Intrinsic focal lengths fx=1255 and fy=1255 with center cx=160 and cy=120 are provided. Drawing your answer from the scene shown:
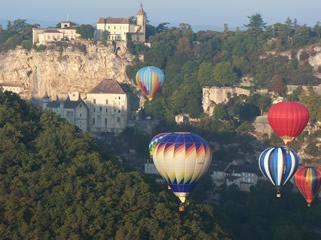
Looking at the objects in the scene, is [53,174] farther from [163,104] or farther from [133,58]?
[133,58]

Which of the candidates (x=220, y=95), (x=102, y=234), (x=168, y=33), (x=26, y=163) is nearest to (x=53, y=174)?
(x=26, y=163)

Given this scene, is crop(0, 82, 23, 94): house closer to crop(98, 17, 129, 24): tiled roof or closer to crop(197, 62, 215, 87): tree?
crop(98, 17, 129, 24): tiled roof

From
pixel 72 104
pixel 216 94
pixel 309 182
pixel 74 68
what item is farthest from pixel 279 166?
pixel 74 68

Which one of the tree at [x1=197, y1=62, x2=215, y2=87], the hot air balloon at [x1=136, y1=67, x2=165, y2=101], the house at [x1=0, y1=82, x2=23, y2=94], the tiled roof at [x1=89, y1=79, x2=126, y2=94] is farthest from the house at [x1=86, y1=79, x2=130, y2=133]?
the house at [x1=0, y1=82, x2=23, y2=94]

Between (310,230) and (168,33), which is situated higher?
(168,33)

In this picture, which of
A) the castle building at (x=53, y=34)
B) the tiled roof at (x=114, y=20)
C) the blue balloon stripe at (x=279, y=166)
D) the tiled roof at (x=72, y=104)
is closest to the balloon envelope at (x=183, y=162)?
the blue balloon stripe at (x=279, y=166)

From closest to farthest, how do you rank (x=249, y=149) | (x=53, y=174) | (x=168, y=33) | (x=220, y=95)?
(x=53, y=174)
(x=249, y=149)
(x=220, y=95)
(x=168, y=33)

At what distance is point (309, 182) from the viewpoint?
162 ft

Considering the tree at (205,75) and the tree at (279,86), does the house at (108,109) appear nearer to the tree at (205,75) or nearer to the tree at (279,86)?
the tree at (205,75)

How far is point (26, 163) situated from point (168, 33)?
32.3 m

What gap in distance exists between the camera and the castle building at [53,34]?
232 feet

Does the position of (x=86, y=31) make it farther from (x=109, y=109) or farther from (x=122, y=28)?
(x=109, y=109)

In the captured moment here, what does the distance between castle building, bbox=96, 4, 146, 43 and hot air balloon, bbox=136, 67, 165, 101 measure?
9.58 meters

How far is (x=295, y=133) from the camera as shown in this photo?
4759cm
